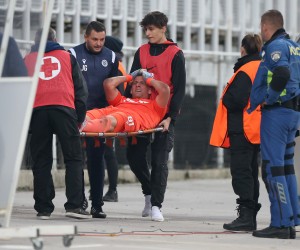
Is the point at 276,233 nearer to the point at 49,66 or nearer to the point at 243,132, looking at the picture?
the point at 243,132

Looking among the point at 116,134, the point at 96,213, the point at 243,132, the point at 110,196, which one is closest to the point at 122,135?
the point at 116,134

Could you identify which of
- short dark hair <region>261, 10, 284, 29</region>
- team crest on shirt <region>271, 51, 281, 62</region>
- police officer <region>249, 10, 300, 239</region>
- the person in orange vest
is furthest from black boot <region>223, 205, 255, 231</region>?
short dark hair <region>261, 10, 284, 29</region>

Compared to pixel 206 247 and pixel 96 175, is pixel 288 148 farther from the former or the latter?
pixel 96 175

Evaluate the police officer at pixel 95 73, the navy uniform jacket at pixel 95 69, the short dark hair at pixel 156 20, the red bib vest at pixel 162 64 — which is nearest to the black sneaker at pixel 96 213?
the police officer at pixel 95 73

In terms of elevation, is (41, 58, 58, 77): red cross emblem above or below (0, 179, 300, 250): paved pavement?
above

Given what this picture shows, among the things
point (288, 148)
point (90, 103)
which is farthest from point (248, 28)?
point (288, 148)

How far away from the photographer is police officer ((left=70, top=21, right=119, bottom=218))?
12250mm

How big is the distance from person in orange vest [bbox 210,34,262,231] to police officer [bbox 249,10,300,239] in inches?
24.0

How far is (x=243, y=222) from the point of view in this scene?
1123 cm

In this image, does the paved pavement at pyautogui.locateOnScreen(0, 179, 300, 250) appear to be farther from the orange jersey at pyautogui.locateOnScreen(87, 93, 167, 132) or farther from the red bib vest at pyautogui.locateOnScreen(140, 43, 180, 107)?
the red bib vest at pyautogui.locateOnScreen(140, 43, 180, 107)

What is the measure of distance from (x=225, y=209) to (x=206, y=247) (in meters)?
4.39

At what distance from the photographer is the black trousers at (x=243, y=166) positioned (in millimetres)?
11289

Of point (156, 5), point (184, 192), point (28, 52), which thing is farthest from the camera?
point (156, 5)

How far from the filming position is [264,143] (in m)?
10.5
